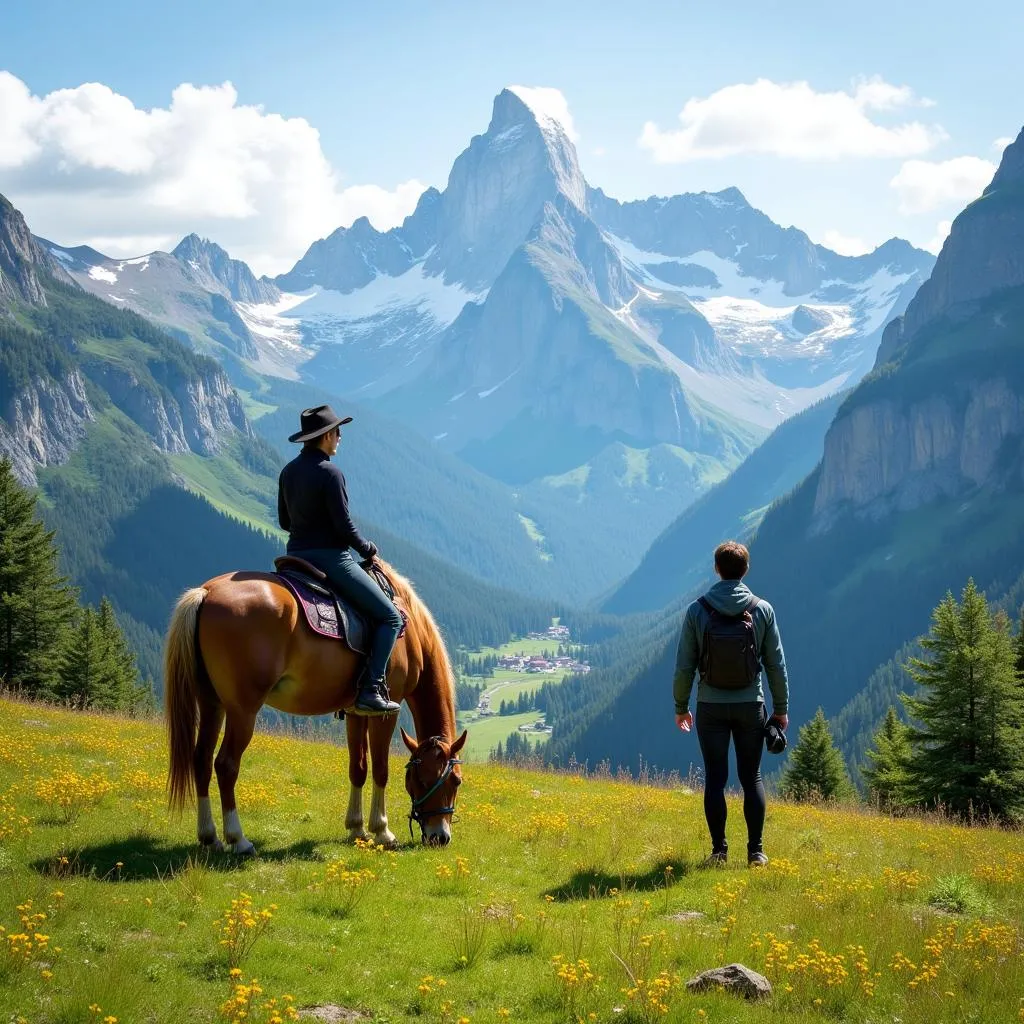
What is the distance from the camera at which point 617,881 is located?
1272cm

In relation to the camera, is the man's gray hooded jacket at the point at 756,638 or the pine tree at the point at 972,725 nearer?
the man's gray hooded jacket at the point at 756,638

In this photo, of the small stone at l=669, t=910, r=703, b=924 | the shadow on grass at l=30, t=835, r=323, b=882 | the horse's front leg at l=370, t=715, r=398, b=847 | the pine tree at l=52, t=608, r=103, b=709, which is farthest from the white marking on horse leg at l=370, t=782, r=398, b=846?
A: the pine tree at l=52, t=608, r=103, b=709

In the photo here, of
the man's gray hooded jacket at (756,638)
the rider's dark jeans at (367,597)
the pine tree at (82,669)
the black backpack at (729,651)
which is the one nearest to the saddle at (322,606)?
the rider's dark jeans at (367,597)

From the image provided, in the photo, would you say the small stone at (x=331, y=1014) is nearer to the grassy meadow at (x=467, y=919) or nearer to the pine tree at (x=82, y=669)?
the grassy meadow at (x=467, y=919)

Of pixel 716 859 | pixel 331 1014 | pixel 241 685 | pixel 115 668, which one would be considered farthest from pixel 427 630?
pixel 115 668

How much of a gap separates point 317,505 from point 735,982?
308 inches

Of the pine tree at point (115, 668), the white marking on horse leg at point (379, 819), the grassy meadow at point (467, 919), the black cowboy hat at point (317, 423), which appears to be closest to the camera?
the grassy meadow at point (467, 919)

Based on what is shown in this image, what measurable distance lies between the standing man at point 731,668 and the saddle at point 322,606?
14.0 ft

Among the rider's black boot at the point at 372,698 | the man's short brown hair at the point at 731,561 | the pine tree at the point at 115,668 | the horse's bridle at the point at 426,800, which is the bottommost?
the pine tree at the point at 115,668

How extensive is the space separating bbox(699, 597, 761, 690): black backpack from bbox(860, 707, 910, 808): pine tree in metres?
23.4

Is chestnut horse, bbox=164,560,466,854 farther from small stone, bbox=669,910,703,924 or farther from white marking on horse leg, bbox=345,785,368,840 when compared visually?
small stone, bbox=669,910,703,924

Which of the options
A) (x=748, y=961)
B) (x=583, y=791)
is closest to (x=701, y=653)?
(x=748, y=961)

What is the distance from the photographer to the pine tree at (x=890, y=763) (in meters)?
33.9

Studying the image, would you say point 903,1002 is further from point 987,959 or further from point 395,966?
point 395,966
